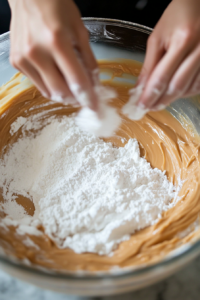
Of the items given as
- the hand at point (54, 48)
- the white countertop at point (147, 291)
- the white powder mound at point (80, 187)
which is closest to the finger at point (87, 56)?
the hand at point (54, 48)

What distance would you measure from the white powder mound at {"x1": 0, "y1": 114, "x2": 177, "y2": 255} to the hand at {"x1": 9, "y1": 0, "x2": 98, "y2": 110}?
41 centimetres

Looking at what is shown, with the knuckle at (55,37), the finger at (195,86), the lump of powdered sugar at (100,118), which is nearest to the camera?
the knuckle at (55,37)

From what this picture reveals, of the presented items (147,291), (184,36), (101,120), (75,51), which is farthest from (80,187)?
(184,36)

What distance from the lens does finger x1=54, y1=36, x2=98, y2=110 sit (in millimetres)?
744

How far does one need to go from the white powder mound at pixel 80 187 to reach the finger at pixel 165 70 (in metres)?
0.42

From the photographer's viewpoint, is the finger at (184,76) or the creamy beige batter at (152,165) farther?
the creamy beige batter at (152,165)

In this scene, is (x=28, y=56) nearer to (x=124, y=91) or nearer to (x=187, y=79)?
(x=187, y=79)

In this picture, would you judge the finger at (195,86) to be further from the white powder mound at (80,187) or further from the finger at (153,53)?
the white powder mound at (80,187)

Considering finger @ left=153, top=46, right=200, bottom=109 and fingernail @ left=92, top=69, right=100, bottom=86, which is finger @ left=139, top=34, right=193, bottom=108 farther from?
fingernail @ left=92, top=69, right=100, bottom=86

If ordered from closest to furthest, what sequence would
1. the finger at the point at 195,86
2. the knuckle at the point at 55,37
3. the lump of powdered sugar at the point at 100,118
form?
1. the knuckle at the point at 55,37
2. the finger at the point at 195,86
3. the lump of powdered sugar at the point at 100,118

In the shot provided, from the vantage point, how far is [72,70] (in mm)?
758

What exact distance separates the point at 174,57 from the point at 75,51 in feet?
0.97

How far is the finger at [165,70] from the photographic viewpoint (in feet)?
2.65

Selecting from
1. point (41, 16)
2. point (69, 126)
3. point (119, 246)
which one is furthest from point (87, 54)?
point (119, 246)
